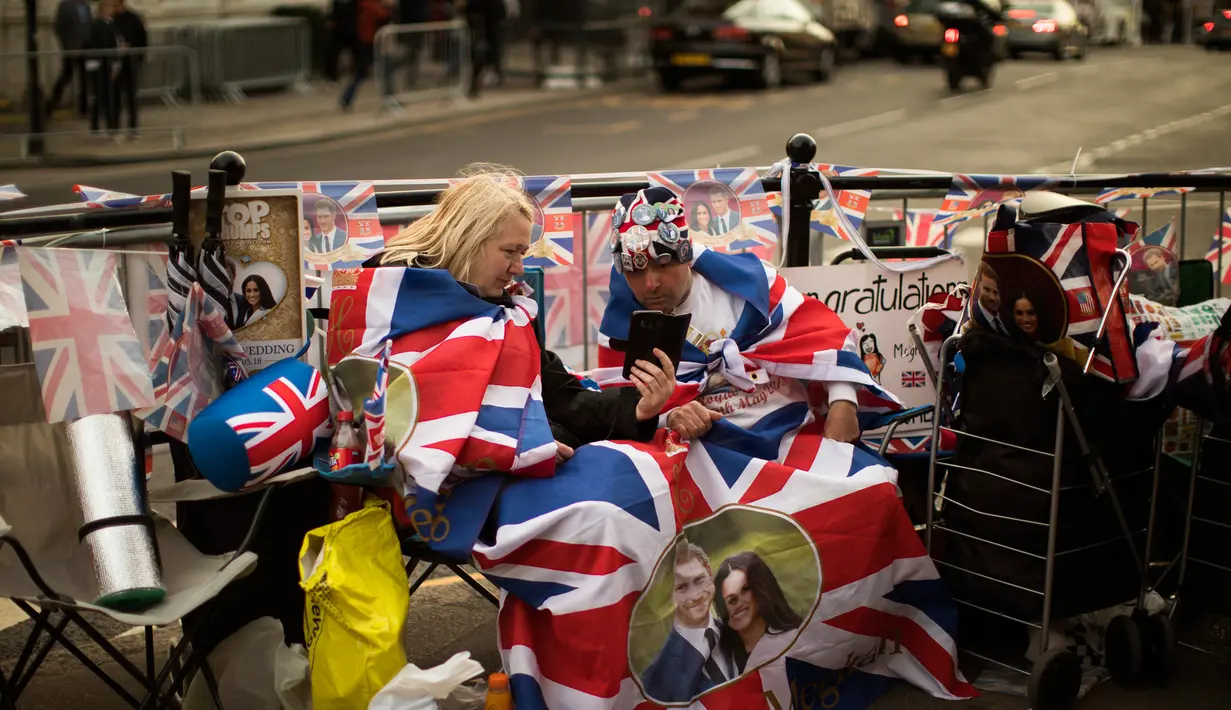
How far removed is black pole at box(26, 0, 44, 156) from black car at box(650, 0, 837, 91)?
11.0 m

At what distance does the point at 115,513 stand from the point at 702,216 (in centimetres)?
242

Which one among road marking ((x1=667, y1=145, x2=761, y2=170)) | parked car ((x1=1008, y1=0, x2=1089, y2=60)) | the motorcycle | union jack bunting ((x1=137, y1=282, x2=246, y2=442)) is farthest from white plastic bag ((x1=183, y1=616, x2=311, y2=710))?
parked car ((x1=1008, y1=0, x2=1089, y2=60))

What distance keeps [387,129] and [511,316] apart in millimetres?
15933

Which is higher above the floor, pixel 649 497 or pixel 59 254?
pixel 59 254

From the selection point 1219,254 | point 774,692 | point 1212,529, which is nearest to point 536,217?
point 774,692

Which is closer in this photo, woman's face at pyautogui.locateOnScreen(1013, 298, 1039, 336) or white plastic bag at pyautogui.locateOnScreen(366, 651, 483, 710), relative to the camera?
white plastic bag at pyautogui.locateOnScreen(366, 651, 483, 710)

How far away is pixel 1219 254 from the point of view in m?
5.84

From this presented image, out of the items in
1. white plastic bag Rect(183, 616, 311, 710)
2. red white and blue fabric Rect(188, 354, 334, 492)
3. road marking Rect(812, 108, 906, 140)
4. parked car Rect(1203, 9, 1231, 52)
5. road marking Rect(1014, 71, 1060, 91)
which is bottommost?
white plastic bag Rect(183, 616, 311, 710)

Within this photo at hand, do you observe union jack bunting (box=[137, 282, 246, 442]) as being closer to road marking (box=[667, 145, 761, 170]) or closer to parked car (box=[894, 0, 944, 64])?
road marking (box=[667, 145, 761, 170])

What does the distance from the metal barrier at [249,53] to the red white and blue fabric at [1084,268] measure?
17.7m

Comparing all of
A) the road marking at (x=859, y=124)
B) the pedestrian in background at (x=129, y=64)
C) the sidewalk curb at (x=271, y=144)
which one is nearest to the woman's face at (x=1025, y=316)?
the sidewalk curb at (x=271, y=144)

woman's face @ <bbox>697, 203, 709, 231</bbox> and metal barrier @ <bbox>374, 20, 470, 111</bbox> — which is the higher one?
metal barrier @ <bbox>374, 20, 470, 111</bbox>

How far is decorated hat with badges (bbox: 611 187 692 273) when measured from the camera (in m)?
4.31

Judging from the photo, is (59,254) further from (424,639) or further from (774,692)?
(774,692)
